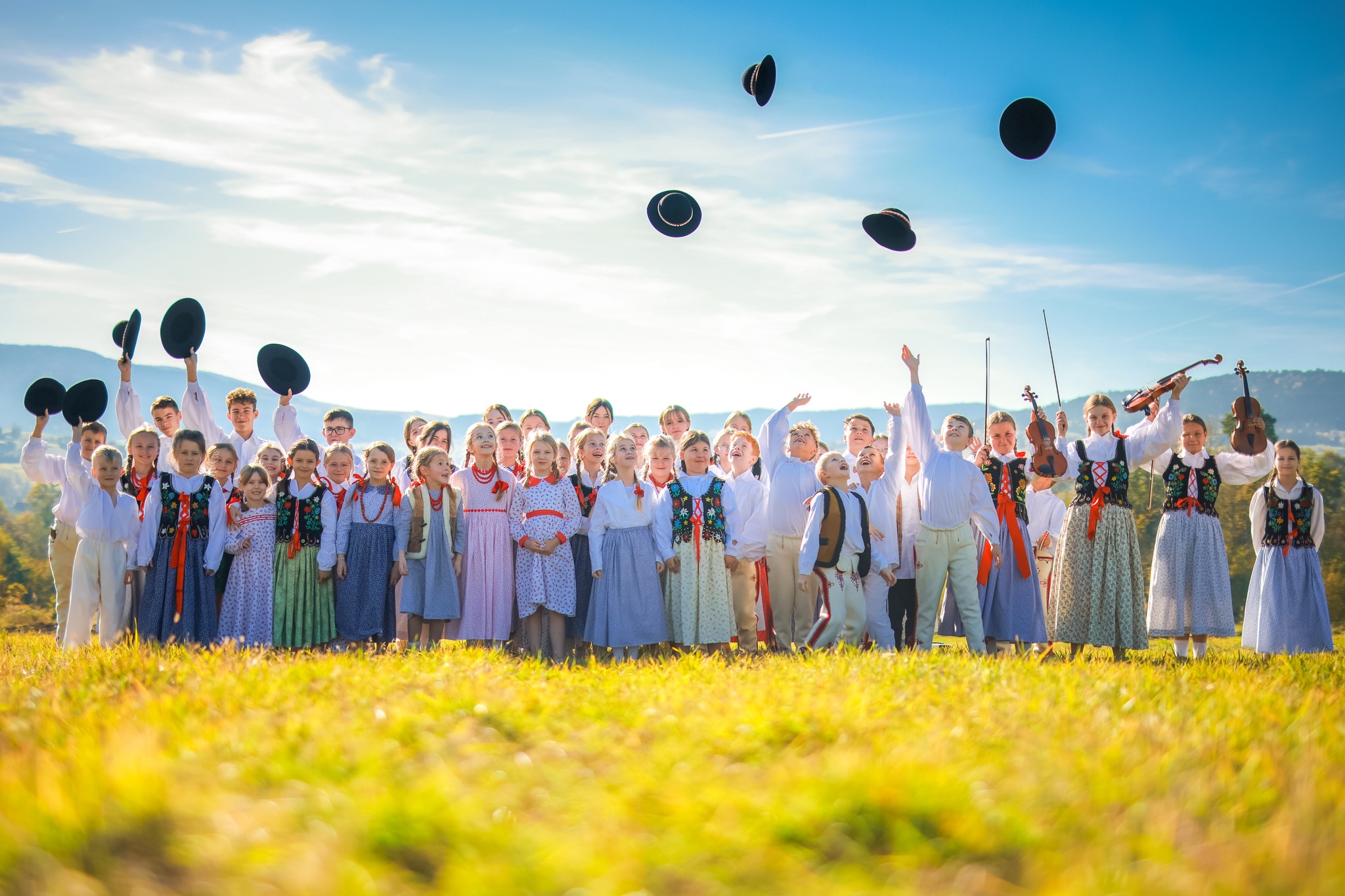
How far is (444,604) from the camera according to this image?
31.1 ft

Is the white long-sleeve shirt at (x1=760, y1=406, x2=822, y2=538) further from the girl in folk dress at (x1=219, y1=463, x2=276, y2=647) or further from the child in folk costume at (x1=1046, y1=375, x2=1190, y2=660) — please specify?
the girl in folk dress at (x1=219, y1=463, x2=276, y2=647)

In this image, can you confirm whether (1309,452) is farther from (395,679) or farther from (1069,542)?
(395,679)

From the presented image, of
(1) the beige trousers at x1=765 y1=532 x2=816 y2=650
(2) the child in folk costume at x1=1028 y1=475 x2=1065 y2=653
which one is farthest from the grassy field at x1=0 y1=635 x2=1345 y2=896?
(2) the child in folk costume at x1=1028 y1=475 x2=1065 y2=653

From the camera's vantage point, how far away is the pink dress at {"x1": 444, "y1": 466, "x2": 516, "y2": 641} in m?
9.54

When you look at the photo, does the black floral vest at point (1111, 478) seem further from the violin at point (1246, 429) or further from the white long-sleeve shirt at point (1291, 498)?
the white long-sleeve shirt at point (1291, 498)

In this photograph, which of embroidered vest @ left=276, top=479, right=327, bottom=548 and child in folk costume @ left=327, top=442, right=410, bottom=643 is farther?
child in folk costume @ left=327, top=442, right=410, bottom=643

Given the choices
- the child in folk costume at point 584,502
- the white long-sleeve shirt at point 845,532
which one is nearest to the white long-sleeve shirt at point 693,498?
the child in folk costume at point 584,502

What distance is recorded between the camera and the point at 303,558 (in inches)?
365

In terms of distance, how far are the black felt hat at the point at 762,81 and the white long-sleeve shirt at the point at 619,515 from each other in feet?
14.2

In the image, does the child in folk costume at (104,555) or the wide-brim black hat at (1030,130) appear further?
the wide-brim black hat at (1030,130)

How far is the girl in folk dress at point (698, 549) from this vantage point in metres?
9.40

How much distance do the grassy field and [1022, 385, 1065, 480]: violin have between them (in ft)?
17.1

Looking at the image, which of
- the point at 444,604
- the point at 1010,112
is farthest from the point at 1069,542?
the point at 444,604

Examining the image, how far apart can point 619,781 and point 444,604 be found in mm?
6693
